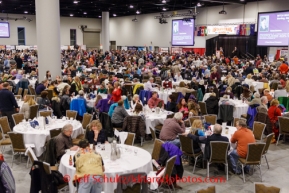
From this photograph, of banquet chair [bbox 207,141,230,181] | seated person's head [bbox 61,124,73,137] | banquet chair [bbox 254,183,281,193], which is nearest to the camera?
banquet chair [bbox 254,183,281,193]

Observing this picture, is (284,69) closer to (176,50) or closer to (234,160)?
(234,160)

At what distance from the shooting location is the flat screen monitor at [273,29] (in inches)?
816

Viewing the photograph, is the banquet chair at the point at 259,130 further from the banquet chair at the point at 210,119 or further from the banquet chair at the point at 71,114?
the banquet chair at the point at 71,114

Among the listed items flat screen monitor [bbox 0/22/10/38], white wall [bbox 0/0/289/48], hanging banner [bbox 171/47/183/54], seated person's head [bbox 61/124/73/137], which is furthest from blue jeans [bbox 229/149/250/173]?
flat screen monitor [bbox 0/22/10/38]

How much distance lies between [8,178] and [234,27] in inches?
996

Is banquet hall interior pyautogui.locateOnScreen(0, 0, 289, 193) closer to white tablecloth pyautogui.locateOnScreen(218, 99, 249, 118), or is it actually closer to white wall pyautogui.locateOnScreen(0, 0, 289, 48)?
white tablecloth pyautogui.locateOnScreen(218, 99, 249, 118)

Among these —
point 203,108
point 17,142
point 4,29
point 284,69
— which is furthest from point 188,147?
point 4,29

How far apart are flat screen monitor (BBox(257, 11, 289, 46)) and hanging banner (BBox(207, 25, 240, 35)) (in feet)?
15.6

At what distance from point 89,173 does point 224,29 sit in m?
25.2

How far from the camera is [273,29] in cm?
2138

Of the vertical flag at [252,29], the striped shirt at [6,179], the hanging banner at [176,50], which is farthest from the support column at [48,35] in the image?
the hanging banner at [176,50]

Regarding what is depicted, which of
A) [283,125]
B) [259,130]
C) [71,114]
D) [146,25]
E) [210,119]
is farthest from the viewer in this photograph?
[146,25]

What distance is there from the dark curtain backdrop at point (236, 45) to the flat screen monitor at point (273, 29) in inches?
135

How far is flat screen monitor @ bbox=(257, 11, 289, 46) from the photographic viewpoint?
68.0 feet
